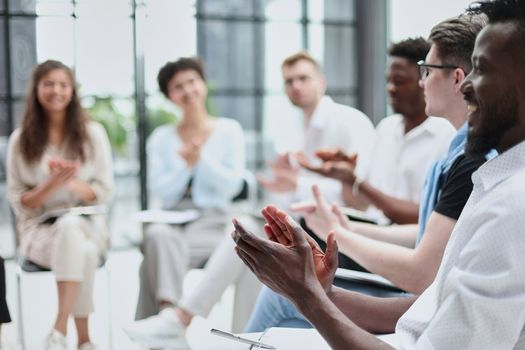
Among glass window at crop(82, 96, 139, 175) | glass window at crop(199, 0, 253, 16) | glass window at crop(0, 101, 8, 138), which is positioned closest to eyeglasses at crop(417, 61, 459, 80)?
glass window at crop(82, 96, 139, 175)

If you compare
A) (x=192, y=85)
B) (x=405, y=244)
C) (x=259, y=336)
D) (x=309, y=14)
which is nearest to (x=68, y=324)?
(x=192, y=85)

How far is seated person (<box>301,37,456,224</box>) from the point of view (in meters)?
2.71

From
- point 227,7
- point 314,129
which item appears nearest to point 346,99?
point 227,7

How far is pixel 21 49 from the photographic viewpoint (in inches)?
200

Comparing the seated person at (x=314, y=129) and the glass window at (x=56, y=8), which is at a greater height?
the glass window at (x=56, y=8)

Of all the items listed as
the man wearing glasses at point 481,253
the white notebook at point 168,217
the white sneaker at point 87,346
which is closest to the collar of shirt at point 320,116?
the white notebook at point 168,217

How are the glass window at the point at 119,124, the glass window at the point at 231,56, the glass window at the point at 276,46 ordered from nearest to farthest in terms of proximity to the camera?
the glass window at the point at 119,124, the glass window at the point at 231,56, the glass window at the point at 276,46

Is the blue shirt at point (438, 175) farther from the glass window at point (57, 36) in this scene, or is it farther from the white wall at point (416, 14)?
the glass window at point (57, 36)

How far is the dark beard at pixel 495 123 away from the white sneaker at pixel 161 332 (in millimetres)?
1963

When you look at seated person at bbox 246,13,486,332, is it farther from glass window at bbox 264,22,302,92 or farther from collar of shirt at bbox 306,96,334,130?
glass window at bbox 264,22,302,92

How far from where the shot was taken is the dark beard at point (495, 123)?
45.2 inches

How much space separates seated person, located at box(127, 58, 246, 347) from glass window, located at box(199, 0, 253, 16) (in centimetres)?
186

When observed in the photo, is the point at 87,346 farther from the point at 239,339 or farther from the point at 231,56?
the point at 231,56

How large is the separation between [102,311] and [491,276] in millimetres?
3077
